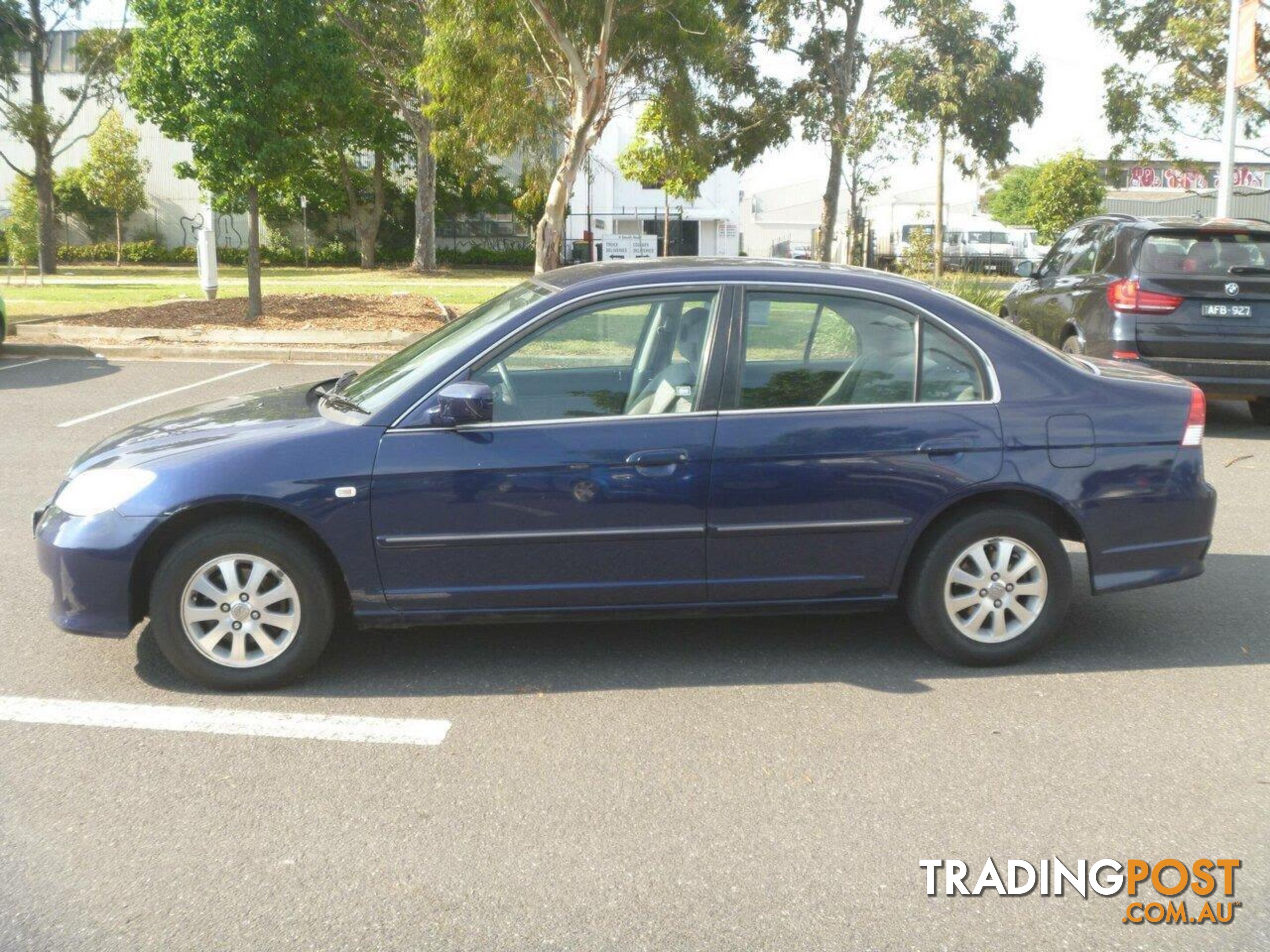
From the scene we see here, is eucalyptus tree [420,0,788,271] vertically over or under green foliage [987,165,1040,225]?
under

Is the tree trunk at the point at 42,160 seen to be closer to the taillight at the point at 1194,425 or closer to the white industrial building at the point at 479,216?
the white industrial building at the point at 479,216

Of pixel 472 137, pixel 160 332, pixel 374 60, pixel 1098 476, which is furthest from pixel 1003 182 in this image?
pixel 1098 476

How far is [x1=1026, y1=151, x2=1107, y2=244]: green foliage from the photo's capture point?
155ft

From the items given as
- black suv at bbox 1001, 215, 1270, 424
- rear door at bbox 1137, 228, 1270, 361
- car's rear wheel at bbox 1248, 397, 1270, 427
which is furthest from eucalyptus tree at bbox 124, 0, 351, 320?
car's rear wheel at bbox 1248, 397, 1270, 427

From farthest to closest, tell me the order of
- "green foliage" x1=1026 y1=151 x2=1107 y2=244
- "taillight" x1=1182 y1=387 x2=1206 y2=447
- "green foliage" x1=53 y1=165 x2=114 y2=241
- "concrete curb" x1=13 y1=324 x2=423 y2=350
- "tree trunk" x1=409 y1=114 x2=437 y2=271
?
1. "green foliage" x1=1026 y1=151 x2=1107 y2=244
2. "green foliage" x1=53 y1=165 x2=114 y2=241
3. "tree trunk" x1=409 y1=114 x2=437 y2=271
4. "concrete curb" x1=13 y1=324 x2=423 y2=350
5. "taillight" x1=1182 y1=387 x2=1206 y2=447

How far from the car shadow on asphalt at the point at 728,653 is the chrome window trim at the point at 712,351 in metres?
0.95

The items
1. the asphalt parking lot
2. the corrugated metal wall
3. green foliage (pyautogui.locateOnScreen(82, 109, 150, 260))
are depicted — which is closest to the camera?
the asphalt parking lot

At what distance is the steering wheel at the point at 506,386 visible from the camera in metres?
4.76

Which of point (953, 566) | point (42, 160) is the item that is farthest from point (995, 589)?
point (42, 160)

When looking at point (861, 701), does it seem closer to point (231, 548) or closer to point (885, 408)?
point (885, 408)

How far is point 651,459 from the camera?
464 cm

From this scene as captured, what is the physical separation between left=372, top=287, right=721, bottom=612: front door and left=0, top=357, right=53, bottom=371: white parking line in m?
11.2

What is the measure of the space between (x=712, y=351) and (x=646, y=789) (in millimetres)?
1782

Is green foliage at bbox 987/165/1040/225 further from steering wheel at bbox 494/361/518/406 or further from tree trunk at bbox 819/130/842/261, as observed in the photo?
steering wheel at bbox 494/361/518/406
